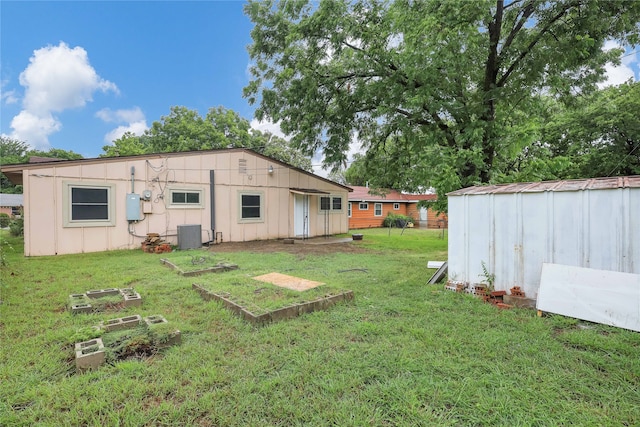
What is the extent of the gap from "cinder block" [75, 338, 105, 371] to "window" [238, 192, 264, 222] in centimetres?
Result: 891

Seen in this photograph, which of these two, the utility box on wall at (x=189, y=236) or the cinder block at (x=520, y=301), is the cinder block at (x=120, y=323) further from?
the utility box on wall at (x=189, y=236)

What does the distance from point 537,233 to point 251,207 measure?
31.4 feet

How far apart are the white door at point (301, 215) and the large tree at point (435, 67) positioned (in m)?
3.00

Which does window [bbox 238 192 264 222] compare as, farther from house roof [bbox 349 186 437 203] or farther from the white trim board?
house roof [bbox 349 186 437 203]

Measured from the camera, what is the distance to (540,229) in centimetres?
391

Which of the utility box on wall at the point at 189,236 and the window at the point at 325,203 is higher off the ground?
the window at the point at 325,203

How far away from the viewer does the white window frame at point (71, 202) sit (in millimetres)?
8023

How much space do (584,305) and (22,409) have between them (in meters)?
5.14

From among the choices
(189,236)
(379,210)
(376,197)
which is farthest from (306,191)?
(379,210)

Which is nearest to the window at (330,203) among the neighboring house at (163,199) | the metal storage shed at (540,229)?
the neighboring house at (163,199)

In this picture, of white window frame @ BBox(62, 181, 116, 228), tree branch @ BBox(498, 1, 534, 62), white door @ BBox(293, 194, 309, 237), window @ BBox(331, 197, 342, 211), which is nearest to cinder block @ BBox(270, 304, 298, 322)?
white window frame @ BBox(62, 181, 116, 228)

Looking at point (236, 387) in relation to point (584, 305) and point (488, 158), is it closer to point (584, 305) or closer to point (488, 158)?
point (584, 305)

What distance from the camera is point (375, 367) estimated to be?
2.41 metres

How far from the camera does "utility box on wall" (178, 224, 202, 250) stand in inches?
368
